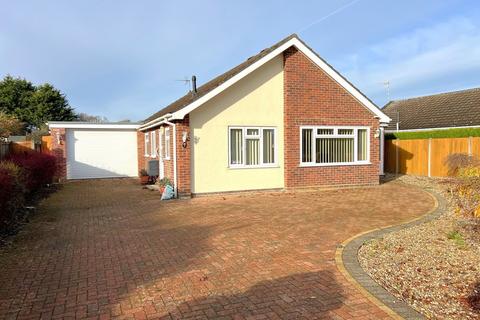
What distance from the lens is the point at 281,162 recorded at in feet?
47.3

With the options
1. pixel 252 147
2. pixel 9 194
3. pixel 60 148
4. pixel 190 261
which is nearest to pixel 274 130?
pixel 252 147

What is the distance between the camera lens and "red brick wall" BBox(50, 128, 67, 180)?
20.2 metres

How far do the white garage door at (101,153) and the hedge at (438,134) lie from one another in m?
15.1

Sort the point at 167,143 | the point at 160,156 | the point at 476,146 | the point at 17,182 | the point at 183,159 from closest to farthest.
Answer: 1. the point at 17,182
2. the point at 183,159
3. the point at 167,143
4. the point at 160,156
5. the point at 476,146

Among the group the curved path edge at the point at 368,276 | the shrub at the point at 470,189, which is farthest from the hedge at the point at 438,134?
the shrub at the point at 470,189

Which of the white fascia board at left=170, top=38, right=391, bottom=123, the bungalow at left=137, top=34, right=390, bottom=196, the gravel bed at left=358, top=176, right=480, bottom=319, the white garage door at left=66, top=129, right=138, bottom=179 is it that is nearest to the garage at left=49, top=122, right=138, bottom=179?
the white garage door at left=66, top=129, right=138, bottom=179

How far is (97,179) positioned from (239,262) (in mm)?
17008

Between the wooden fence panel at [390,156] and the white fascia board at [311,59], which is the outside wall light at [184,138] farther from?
the wooden fence panel at [390,156]

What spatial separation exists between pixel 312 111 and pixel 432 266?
9512mm

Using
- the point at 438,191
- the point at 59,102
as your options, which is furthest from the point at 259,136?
the point at 59,102

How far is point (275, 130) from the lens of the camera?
14.3 meters

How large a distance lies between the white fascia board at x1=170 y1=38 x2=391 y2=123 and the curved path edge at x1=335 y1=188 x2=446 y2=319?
23.3ft

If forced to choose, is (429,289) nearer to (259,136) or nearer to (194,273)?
(194,273)

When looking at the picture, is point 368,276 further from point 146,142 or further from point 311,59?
point 146,142
